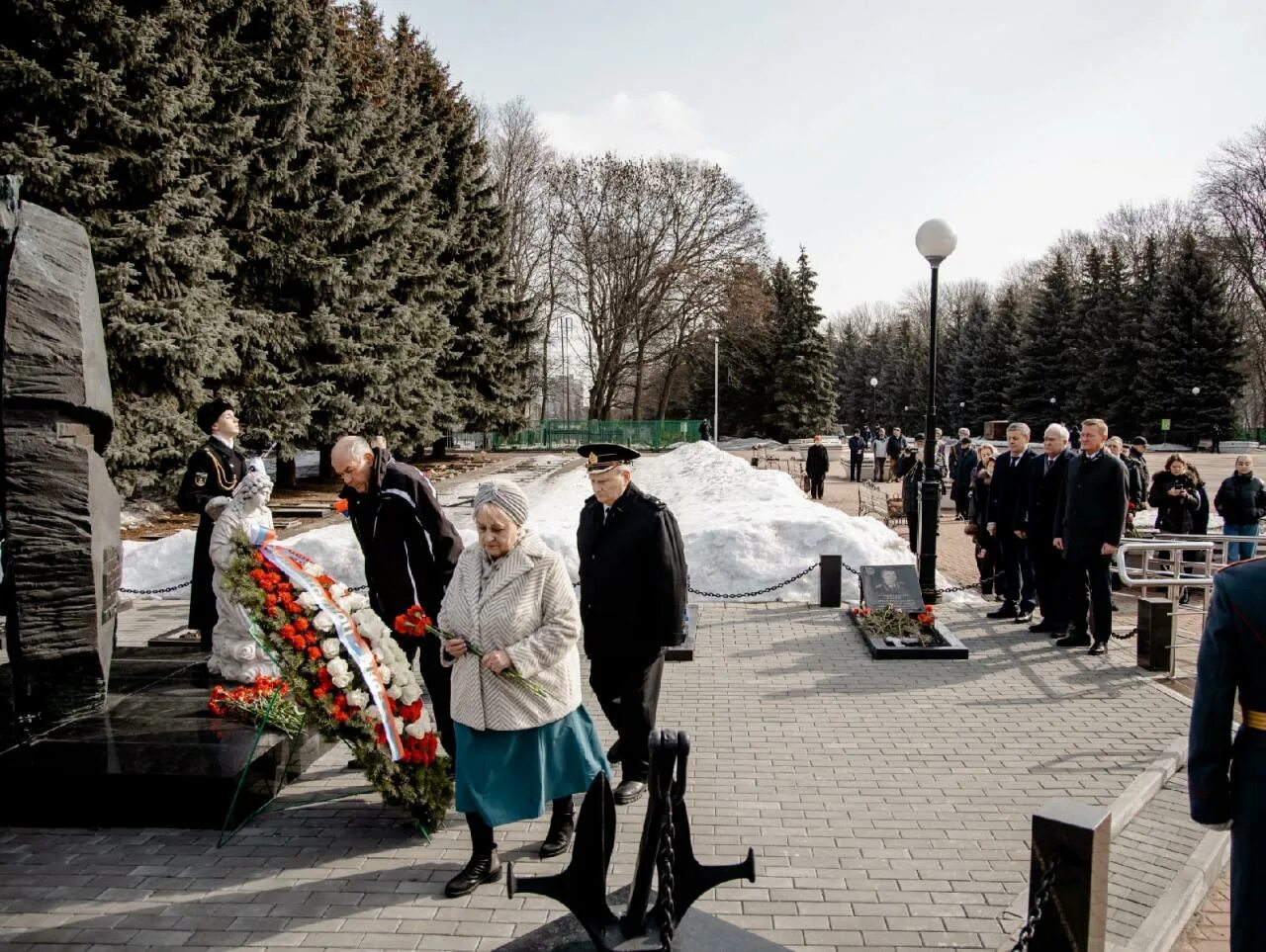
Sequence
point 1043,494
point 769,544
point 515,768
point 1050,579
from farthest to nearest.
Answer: point 769,544 → point 1050,579 → point 1043,494 → point 515,768

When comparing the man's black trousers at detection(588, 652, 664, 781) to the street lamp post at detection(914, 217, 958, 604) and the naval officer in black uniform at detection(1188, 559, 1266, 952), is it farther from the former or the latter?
the street lamp post at detection(914, 217, 958, 604)

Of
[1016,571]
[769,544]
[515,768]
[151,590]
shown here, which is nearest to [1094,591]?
[1016,571]

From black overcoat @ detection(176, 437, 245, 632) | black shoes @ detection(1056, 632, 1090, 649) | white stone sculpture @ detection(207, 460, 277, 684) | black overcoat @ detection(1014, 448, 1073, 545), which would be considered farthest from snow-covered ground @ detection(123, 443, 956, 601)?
white stone sculpture @ detection(207, 460, 277, 684)

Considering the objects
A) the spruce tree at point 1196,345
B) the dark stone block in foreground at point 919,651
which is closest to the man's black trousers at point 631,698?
the dark stone block in foreground at point 919,651

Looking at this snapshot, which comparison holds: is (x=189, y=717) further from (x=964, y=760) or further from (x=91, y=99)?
(x=91, y=99)

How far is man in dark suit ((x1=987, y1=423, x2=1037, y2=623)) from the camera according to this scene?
10070 mm

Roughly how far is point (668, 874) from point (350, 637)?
2.53 m

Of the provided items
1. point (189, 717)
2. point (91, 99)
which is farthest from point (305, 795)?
point (91, 99)

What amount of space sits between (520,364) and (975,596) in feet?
101

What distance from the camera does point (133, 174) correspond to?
638 inches

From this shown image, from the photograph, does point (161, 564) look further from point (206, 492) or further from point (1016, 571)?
point (1016, 571)

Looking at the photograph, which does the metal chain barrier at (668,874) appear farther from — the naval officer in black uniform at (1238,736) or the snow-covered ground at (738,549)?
the snow-covered ground at (738,549)

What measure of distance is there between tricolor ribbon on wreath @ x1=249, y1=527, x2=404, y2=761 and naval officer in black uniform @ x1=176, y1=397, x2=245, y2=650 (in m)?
2.22

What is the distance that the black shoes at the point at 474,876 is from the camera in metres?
4.25
